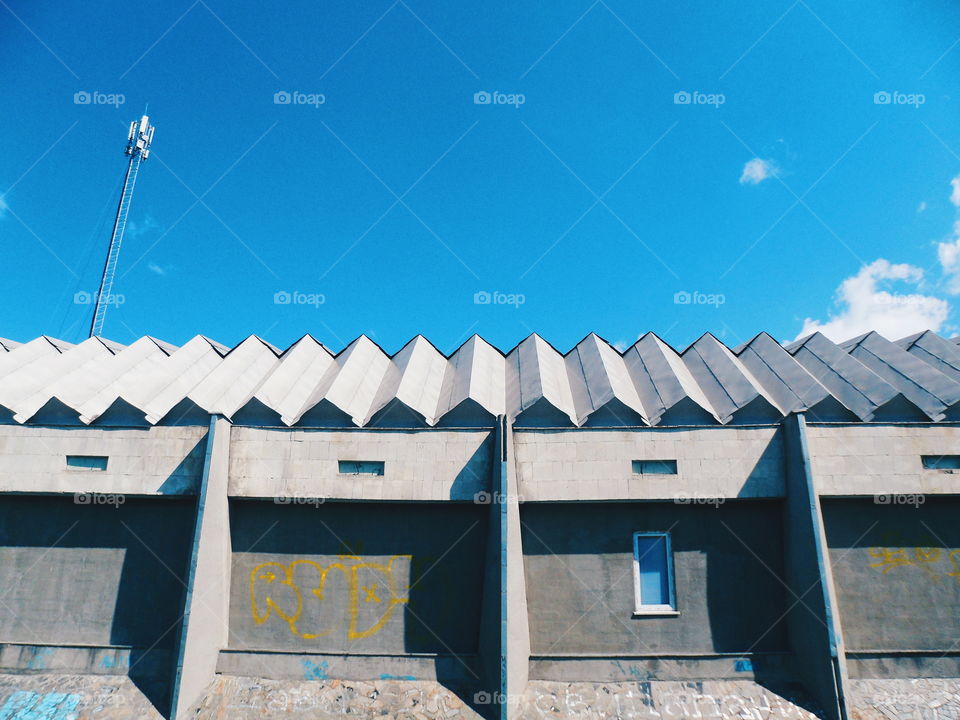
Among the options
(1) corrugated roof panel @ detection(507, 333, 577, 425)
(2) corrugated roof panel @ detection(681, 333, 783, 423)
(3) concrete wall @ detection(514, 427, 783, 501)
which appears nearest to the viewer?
(3) concrete wall @ detection(514, 427, 783, 501)

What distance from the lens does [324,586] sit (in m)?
12.8

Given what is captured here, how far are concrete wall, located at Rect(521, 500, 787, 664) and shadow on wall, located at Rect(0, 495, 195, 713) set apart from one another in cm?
884

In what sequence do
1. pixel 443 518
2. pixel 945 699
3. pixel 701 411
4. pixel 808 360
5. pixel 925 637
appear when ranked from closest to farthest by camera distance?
pixel 945 699 < pixel 925 637 < pixel 443 518 < pixel 701 411 < pixel 808 360

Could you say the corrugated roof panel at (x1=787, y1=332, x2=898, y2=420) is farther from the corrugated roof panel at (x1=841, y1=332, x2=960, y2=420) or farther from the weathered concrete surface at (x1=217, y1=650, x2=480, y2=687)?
the weathered concrete surface at (x1=217, y1=650, x2=480, y2=687)

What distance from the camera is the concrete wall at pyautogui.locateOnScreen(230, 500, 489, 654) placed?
496 inches

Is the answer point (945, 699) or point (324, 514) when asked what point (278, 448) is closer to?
point (324, 514)

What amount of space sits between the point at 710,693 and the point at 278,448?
11.8m

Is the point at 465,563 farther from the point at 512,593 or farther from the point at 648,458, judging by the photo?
the point at 648,458

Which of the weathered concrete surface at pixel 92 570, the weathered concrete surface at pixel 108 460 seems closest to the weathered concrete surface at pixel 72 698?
the weathered concrete surface at pixel 92 570

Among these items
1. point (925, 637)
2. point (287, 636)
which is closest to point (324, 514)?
point (287, 636)

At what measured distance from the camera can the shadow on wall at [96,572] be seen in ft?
41.7

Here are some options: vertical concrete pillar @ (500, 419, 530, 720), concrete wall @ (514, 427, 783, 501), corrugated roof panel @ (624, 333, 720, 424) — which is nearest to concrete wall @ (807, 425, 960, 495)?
concrete wall @ (514, 427, 783, 501)

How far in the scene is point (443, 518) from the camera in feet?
43.2

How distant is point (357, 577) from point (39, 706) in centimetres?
727
